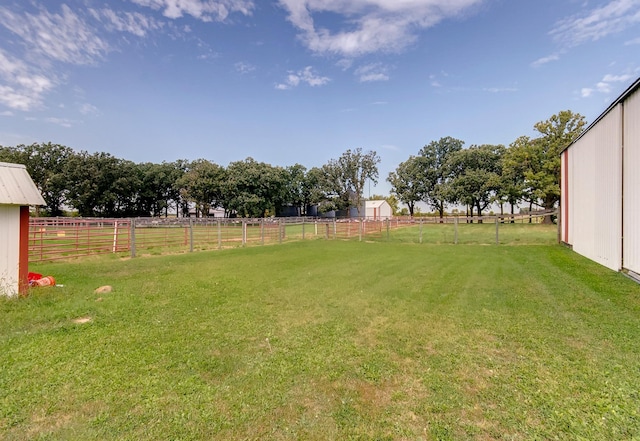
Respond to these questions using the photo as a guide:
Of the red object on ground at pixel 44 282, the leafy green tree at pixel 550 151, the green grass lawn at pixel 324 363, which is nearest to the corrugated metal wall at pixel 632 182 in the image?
the green grass lawn at pixel 324 363

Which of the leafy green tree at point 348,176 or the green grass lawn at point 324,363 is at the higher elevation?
the leafy green tree at point 348,176

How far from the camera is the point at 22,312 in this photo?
4.34m

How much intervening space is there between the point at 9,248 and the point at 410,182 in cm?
4478

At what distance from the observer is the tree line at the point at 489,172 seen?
26.9 m

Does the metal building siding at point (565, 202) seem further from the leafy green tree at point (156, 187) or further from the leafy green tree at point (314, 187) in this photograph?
the leafy green tree at point (156, 187)

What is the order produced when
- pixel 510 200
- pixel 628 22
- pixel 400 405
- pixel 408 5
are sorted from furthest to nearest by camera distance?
pixel 510 200 → pixel 408 5 → pixel 628 22 → pixel 400 405

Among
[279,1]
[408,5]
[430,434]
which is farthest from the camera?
[279,1]

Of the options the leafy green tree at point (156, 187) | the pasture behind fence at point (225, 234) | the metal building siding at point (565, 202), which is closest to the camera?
the metal building siding at point (565, 202)

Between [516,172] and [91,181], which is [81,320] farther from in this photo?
[91,181]

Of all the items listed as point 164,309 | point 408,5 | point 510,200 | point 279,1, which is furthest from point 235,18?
point 510,200

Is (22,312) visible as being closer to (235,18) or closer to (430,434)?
(430,434)

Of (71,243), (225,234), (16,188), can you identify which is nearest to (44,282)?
(16,188)

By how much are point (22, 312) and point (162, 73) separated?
14681mm

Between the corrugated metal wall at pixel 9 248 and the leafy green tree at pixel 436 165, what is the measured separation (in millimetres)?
42211
